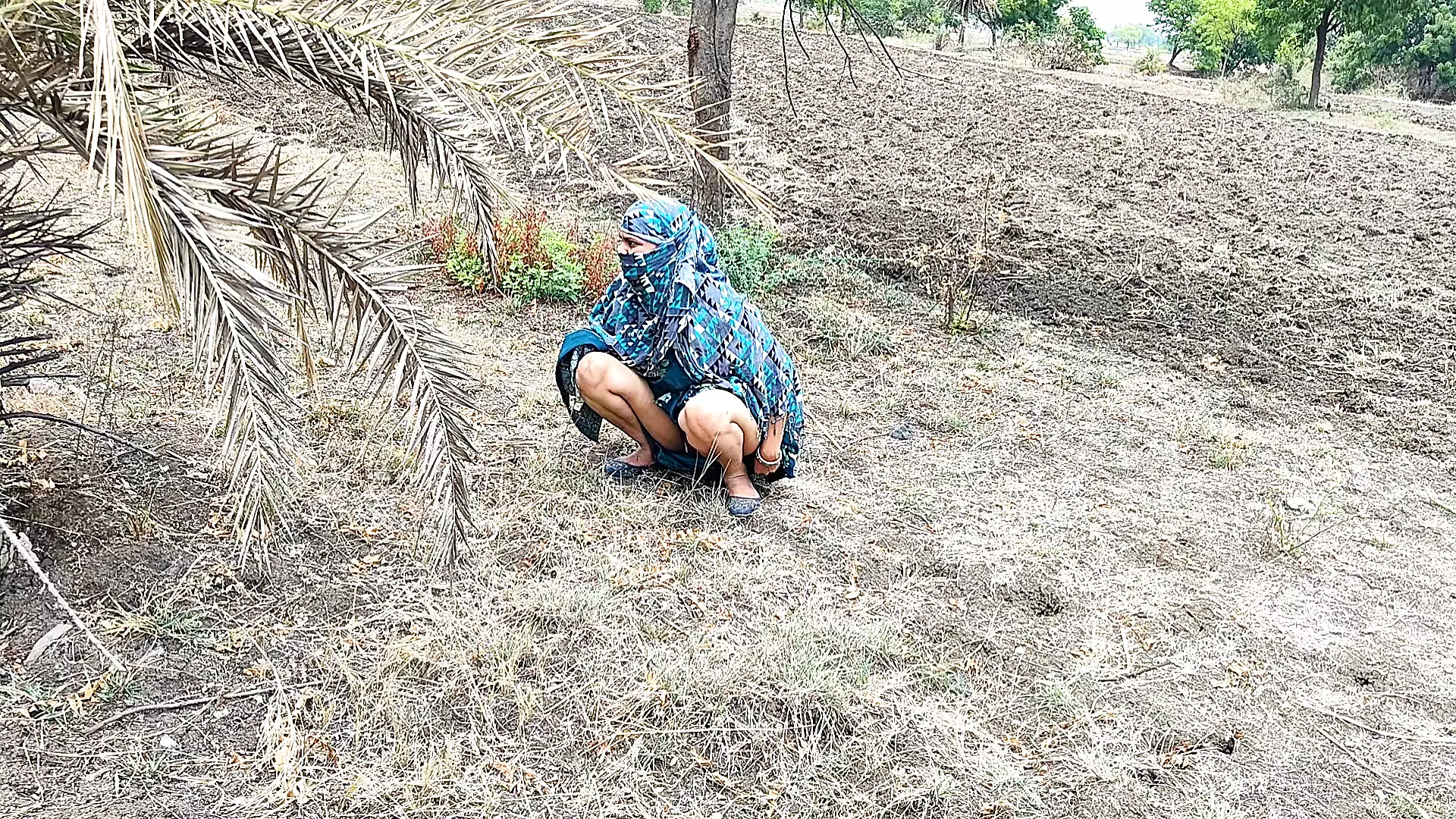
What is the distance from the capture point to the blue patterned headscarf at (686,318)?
347cm

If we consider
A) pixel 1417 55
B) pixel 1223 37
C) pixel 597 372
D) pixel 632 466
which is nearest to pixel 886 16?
pixel 1223 37

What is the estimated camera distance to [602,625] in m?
3.21

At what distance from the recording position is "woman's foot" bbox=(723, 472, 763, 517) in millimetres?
3893

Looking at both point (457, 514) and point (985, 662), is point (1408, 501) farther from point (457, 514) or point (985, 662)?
point (457, 514)

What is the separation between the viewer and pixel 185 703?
277cm

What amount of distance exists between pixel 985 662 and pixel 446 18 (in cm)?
225

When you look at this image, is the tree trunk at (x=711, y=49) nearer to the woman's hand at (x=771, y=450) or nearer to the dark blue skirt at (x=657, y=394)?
the dark blue skirt at (x=657, y=394)

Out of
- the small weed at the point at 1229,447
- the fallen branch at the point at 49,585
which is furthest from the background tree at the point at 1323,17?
the fallen branch at the point at 49,585

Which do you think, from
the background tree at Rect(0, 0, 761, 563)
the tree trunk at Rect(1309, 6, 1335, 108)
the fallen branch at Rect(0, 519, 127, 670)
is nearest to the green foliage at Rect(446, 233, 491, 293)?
the background tree at Rect(0, 0, 761, 563)

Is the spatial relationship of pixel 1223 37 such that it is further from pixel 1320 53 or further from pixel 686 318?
pixel 686 318

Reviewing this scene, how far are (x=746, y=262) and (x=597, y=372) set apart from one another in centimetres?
276

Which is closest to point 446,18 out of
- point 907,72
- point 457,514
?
point 457,514

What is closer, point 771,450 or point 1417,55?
point 771,450

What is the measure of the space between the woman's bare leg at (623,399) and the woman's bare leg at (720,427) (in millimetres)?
151
